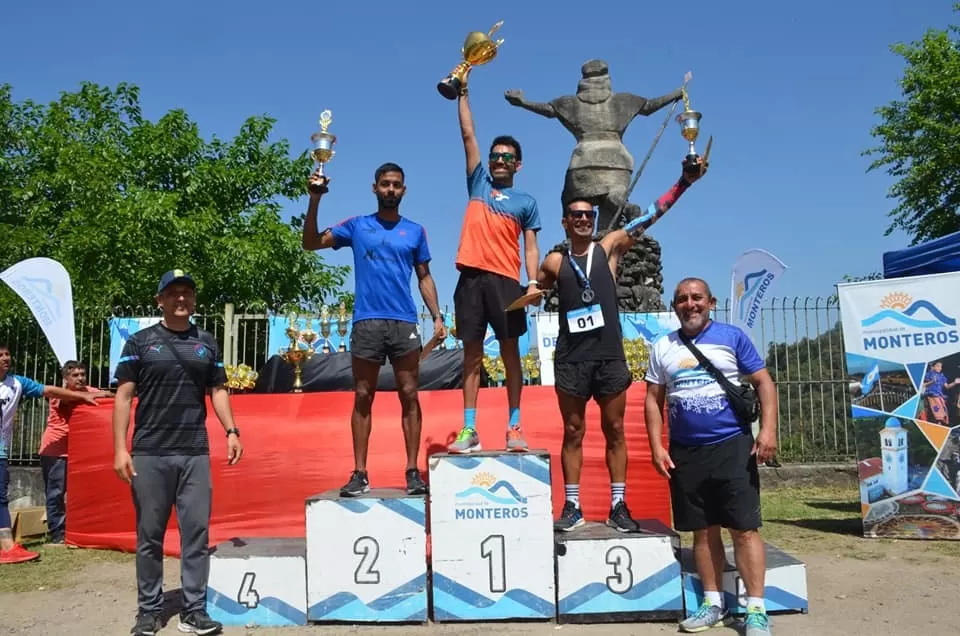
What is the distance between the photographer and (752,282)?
8.84 m

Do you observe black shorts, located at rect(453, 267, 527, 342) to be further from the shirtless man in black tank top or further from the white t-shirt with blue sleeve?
the white t-shirt with blue sleeve

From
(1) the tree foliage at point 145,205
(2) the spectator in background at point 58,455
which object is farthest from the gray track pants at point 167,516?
(1) the tree foliage at point 145,205

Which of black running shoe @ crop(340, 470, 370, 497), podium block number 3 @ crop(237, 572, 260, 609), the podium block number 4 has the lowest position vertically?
podium block number 3 @ crop(237, 572, 260, 609)

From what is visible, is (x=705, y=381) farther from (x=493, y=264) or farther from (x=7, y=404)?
(x=7, y=404)

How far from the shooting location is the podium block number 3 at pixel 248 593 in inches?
162

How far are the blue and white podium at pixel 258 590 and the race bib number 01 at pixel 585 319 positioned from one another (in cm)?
203

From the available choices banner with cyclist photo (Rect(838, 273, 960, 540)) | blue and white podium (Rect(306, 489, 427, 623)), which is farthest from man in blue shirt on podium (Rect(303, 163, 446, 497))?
banner with cyclist photo (Rect(838, 273, 960, 540))

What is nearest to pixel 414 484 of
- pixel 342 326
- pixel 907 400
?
pixel 342 326

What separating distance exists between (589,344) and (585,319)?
144 millimetres

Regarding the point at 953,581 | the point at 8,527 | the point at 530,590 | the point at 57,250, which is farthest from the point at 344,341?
the point at 57,250

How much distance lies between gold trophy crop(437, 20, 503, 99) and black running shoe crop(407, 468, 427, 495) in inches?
90.4

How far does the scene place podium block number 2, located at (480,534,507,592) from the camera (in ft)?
13.1

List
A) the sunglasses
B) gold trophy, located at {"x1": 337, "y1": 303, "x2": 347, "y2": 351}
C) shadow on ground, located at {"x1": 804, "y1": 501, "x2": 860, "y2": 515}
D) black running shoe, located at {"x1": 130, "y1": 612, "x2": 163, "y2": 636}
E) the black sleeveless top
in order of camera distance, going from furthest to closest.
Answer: gold trophy, located at {"x1": 337, "y1": 303, "x2": 347, "y2": 351}
shadow on ground, located at {"x1": 804, "y1": 501, "x2": 860, "y2": 515}
the sunglasses
the black sleeveless top
black running shoe, located at {"x1": 130, "y1": 612, "x2": 163, "y2": 636}

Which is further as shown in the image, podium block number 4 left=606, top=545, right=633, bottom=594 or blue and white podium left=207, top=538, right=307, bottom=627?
blue and white podium left=207, top=538, right=307, bottom=627
